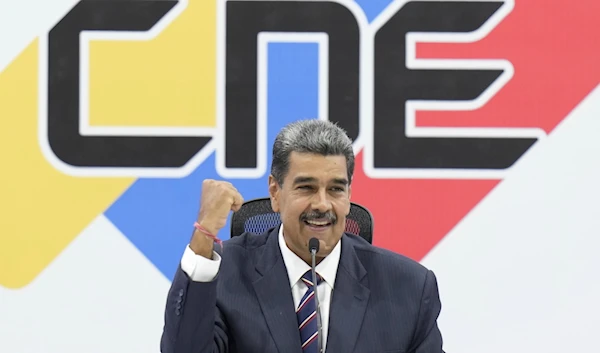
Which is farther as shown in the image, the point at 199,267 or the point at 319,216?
the point at 319,216

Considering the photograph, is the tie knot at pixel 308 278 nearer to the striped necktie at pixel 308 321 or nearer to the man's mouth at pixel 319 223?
the striped necktie at pixel 308 321

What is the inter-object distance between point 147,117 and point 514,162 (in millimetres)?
1637

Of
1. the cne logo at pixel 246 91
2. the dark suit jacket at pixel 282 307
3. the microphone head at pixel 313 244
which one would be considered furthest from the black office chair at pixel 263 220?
the cne logo at pixel 246 91

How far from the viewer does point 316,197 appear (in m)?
1.94

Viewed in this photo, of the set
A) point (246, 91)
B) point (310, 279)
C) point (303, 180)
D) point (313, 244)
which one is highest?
point (246, 91)

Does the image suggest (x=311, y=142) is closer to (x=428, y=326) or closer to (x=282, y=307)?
(x=282, y=307)

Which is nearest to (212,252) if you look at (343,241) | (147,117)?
(343,241)

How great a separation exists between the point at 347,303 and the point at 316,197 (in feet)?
0.87

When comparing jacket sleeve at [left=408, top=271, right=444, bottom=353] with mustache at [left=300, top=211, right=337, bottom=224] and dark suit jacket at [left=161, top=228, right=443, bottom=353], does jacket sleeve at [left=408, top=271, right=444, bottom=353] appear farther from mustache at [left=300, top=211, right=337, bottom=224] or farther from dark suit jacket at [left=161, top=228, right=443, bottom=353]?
mustache at [left=300, top=211, right=337, bottom=224]

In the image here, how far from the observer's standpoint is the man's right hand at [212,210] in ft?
5.72

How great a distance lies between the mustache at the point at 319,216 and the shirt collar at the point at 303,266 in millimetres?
111

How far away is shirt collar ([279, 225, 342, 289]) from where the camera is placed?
1979mm

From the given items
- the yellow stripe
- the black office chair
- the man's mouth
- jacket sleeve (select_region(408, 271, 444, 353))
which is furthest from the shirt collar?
the yellow stripe
